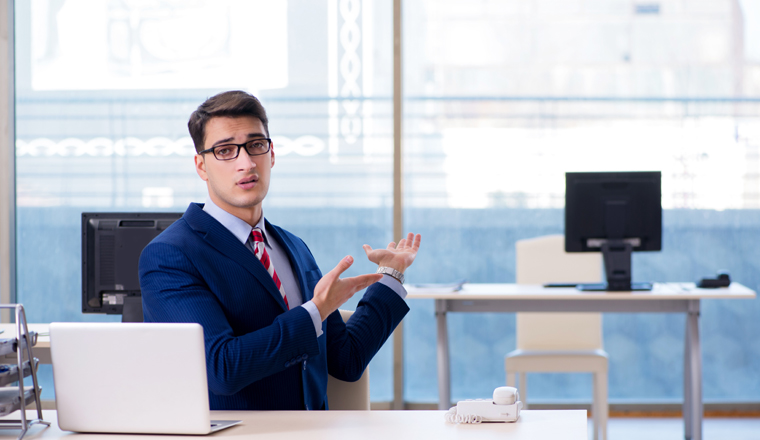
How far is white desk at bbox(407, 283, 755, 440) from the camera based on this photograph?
323cm

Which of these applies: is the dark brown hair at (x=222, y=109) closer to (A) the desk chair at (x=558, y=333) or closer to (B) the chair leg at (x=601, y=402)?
(A) the desk chair at (x=558, y=333)

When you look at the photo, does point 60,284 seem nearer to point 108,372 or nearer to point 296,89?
point 296,89

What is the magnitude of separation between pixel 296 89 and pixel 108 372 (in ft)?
9.94

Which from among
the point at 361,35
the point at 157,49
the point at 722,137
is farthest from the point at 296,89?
the point at 722,137

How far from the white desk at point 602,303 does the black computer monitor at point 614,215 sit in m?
0.13

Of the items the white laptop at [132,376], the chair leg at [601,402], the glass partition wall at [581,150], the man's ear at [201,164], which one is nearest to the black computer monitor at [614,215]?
the chair leg at [601,402]

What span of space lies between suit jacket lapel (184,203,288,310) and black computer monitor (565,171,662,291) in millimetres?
2152

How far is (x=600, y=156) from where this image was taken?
13.3ft

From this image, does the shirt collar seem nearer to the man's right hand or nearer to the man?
the man

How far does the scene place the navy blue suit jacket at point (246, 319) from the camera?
1434 millimetres

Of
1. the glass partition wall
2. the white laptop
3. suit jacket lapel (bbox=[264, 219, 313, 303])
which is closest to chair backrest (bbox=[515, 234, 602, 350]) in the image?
the glass partition wall

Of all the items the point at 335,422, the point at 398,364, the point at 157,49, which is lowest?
the point at 398,364

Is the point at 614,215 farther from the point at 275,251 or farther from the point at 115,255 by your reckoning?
the point at 115,255

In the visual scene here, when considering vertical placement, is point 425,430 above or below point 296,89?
below
